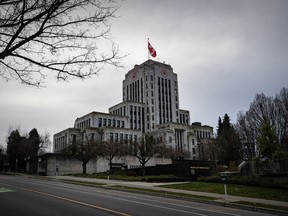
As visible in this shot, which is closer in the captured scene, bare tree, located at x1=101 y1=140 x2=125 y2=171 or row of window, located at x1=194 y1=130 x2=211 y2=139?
bare tree, located at x1=101 y1=140 x2=125 y2=171

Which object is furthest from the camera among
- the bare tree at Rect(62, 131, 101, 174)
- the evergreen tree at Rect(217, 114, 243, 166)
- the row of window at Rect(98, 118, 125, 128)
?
the row of window at Rect(98, 118, 125, 128)

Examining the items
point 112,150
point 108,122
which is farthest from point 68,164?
point 108,122

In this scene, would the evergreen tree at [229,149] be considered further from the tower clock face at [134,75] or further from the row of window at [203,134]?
the tower clock face at [134,75]

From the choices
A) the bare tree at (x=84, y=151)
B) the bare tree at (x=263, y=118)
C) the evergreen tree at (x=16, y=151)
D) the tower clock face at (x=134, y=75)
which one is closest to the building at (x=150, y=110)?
the tower clock face at (x=134, y=75)

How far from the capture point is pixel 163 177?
101ft

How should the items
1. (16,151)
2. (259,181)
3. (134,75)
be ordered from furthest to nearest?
(134,75)
(16,151)
(259,181)

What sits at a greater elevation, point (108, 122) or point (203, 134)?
point (108, 122)

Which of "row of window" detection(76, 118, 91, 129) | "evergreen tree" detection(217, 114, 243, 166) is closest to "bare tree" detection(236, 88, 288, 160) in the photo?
"evergreen tree" detection(217, 114, 243, 166)

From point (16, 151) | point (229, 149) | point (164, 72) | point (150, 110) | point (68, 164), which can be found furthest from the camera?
point (164, 72)

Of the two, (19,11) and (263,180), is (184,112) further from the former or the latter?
(19,11)

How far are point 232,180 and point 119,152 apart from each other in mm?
29161

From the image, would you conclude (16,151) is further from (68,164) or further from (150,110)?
(150,110)

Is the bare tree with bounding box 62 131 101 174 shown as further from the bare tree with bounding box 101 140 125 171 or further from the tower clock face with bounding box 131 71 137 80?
the tower clock face with bounding box 131 71 137 80

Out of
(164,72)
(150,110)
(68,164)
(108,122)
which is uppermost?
(164,72)
